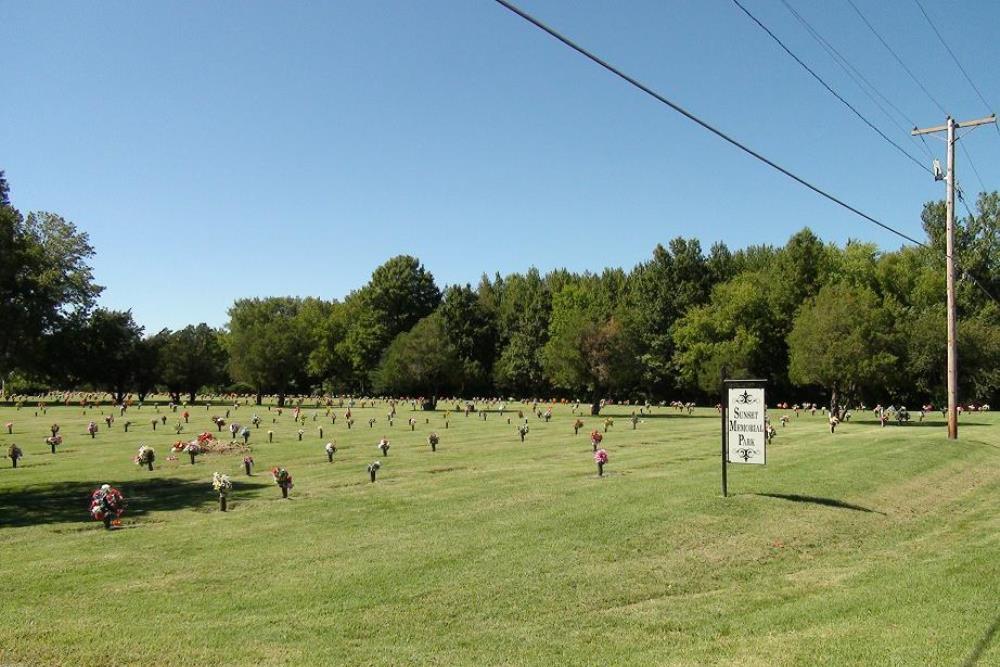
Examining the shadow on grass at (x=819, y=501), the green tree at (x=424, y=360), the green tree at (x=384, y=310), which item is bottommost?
the shadow on grass at (x=819, y=501)

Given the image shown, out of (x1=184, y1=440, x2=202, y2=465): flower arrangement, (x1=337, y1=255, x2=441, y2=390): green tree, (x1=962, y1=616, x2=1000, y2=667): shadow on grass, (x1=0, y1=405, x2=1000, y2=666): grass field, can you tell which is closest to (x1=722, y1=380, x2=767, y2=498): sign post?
(x1=0, y1=405, x2=1000, y2=666): grass field

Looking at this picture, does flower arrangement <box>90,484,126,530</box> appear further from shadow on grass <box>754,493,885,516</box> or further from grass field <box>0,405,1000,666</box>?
shadow on grass <box>754,493,885,516</box>

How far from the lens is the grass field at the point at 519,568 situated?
8828 mm

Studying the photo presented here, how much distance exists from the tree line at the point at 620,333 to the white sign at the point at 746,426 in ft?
135

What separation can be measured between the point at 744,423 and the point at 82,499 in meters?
17.8

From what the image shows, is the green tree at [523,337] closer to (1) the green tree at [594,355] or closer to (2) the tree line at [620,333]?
(2) the tree line at [620,333]

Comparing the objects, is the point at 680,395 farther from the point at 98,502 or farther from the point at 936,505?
the point at 98,502

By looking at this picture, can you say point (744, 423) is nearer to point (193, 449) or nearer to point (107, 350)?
point (193, 449)

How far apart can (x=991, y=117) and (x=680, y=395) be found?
226ft

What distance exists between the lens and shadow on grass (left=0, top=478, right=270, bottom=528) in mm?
17672

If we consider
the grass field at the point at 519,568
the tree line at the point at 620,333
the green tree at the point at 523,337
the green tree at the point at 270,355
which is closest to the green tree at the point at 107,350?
the tree line at the point at 620,333

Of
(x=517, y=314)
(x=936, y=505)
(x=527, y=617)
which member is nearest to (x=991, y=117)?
(x=936, y=505)

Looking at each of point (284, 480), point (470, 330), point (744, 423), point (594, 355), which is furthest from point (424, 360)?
point (744, 423)

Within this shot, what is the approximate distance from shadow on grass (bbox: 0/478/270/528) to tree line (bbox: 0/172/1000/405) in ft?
131
